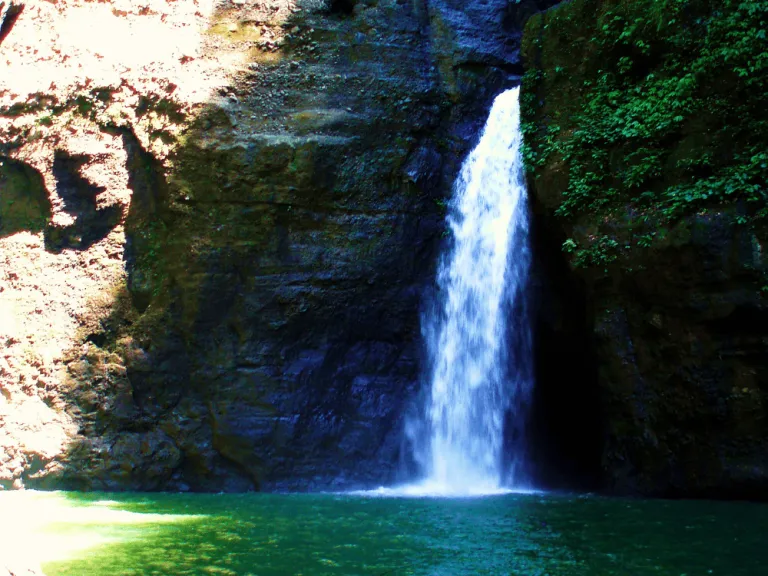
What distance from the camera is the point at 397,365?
11.2 m

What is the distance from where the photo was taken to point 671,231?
334 inches

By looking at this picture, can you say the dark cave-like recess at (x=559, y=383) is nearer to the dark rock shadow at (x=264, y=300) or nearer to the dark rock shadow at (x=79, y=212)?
the dark rock shadow at (x=264, y=300)

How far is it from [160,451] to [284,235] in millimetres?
3863

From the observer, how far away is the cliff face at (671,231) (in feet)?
Result: 26.7

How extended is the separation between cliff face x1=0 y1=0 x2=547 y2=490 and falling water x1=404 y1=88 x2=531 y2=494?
49 cm

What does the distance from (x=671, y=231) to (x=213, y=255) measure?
22.1 ft

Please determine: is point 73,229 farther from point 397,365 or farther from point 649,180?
point 649,180

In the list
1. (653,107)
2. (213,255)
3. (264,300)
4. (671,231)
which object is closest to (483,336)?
(671,231)

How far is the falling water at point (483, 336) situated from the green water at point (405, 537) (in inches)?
80.5

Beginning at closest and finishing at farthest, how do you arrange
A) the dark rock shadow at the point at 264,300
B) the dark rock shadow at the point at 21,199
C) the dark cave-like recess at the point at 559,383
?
the dark rock shadow at the point at 264,300
the dark cave-like recess at the point at 559,383
the dark rock shadow at the point at 21,199

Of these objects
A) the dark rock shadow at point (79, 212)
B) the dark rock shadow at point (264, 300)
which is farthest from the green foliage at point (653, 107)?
the dark rock shadow at point (79, 212)

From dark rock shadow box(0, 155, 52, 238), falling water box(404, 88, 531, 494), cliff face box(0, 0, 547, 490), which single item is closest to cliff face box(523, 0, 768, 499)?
falling water box(404, 88, 531, 494)

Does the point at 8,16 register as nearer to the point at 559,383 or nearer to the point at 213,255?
the point at 213,255

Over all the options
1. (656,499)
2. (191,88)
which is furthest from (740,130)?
(191,88)
